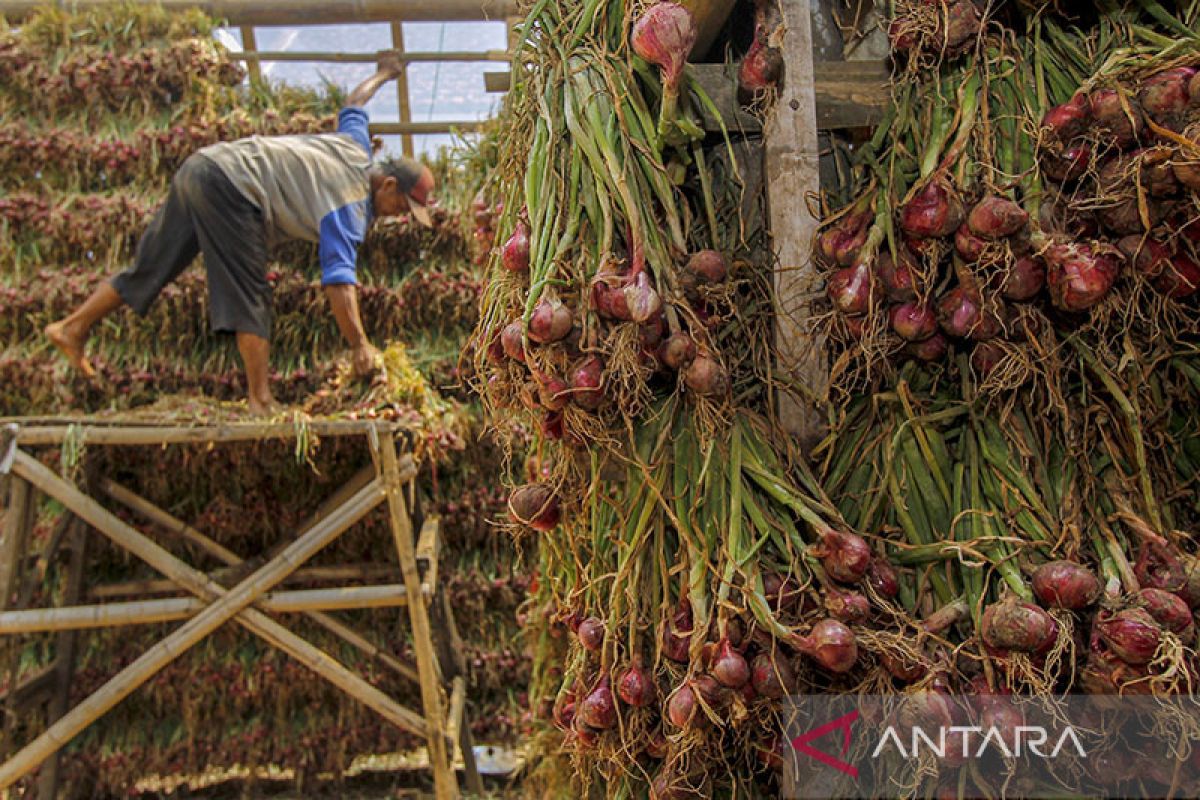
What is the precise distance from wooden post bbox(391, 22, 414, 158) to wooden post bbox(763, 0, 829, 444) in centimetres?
288

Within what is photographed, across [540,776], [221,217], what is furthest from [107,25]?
[540,776]

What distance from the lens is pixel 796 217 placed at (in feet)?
3.92

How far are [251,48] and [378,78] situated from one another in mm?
709

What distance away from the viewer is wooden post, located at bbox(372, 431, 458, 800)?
2.58 meters

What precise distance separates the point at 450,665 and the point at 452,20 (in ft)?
8.27

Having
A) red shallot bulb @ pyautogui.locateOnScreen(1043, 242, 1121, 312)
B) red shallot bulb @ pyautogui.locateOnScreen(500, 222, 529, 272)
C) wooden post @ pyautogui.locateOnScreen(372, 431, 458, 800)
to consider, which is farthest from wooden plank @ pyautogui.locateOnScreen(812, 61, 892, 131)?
wooden post @ pyautogui.locateOnScreen(372, 431, 458, 800)

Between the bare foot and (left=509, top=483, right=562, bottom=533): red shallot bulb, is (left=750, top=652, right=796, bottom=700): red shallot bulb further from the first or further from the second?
the bare foot

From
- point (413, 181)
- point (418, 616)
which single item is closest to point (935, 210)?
point (418, 616)

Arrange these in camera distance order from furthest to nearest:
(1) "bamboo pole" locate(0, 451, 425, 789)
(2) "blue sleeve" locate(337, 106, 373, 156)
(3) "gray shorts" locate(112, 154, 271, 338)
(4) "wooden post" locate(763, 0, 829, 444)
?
1. (2) "blue sleeve" locate(337, 106, 373, 156)
2. (3) "gray shorts" locate(112, 154, 271, 338)
3. (1) "bamboo pole" locate(0, 451, 425, 789)
4. (4) "wooden post" locate(763, 0, 829, 444)

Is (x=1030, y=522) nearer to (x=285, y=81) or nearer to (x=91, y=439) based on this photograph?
(x=91, y=439)

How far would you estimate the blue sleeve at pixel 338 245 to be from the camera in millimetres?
2932

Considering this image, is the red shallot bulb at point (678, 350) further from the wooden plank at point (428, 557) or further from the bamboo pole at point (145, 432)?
the wooden plank at point (428, 557)

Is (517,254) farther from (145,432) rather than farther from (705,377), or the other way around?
(145,432)

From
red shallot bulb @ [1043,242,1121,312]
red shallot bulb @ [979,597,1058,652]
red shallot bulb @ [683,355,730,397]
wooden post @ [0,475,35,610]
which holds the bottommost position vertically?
wooden post @ [0,475,35,610]
